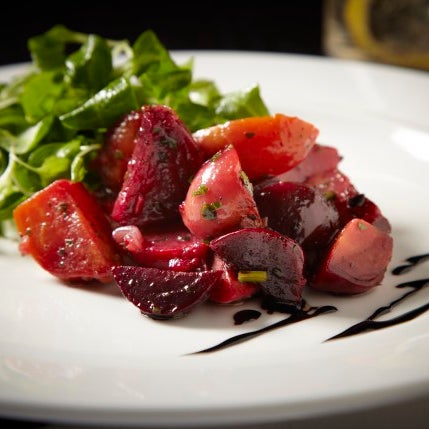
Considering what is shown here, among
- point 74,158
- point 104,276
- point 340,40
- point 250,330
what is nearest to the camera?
point 250,330

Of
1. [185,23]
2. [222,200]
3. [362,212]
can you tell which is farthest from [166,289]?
[185,23]

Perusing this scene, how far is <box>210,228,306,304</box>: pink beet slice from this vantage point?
2391mm

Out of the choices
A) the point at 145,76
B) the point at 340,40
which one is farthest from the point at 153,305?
the point at 340,40

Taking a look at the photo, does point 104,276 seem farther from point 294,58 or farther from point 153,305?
point 294,58

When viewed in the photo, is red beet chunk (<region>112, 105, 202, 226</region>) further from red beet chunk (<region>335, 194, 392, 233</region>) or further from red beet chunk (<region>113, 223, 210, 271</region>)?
red beet chunk (<region>335, 194, 392, 233</region>)

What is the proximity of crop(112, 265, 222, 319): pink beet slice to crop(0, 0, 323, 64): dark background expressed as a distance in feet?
11.3

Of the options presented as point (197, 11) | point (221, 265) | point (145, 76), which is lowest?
point (197, 11)

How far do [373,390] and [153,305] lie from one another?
79cm

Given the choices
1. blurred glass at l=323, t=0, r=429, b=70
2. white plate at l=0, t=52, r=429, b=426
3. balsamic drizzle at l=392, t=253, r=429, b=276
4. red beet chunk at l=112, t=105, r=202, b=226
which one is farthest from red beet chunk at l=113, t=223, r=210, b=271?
blurred glass at l=323, t=0, r=429, b=70

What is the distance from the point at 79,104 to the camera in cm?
307

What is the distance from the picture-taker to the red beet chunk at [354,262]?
8.00 feet

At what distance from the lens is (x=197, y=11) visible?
645cm

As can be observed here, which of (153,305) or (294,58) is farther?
(294,58)

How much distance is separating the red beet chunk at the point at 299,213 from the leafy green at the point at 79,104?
554mm
